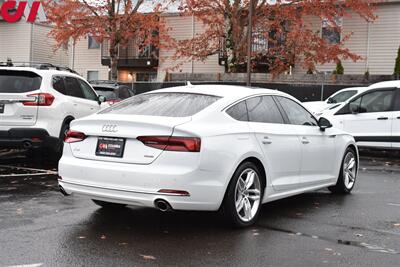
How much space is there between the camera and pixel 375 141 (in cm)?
1420

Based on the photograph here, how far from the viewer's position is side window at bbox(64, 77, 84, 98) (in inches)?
454

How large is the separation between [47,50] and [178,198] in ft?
123

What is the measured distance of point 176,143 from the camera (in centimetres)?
589

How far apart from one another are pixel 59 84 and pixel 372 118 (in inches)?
290

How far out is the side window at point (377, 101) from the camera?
14234 millimetres

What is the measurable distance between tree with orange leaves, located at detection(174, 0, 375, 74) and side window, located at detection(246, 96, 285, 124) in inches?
784

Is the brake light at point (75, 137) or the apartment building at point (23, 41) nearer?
the brake light at point (75, 137)

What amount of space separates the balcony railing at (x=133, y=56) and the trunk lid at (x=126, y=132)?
28.3 meters

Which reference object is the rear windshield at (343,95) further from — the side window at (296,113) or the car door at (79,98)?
the side window at (296,113)

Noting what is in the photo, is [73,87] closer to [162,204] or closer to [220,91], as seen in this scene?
[220,91]

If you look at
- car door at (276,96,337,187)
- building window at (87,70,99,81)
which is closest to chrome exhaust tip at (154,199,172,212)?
car door at (276,96,337,187)

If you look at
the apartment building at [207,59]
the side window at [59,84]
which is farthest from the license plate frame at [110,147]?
the apartment building at [207,59]

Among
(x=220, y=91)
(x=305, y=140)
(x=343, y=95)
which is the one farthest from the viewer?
(x=343, y=95)

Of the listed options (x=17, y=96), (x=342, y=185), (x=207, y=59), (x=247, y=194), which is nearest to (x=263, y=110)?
(x=247, y=194)
